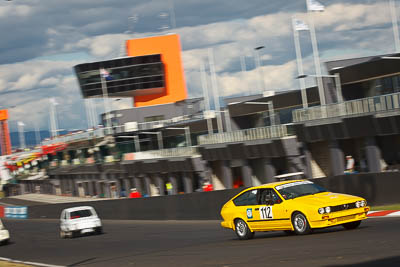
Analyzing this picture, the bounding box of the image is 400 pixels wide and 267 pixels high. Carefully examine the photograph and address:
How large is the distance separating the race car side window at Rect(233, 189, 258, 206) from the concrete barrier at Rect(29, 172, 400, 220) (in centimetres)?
647

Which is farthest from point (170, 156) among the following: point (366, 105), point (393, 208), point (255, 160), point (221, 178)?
point (393, 208)

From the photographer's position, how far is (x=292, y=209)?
1521cm

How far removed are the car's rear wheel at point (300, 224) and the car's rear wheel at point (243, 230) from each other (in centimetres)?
178

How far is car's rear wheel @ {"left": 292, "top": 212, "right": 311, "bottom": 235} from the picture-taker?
15.1 m

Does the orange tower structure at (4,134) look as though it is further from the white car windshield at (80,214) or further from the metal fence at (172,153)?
the white car windshield at (80,214)

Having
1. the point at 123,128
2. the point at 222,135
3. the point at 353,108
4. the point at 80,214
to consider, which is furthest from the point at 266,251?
the point at 123,128

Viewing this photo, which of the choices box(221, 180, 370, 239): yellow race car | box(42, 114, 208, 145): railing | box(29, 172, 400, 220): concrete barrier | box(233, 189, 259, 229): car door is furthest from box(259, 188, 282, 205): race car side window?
box(42, 114, 208, 145): railing

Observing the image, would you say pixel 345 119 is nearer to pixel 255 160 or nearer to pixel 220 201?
pixel 220 201

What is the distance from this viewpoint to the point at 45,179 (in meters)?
120

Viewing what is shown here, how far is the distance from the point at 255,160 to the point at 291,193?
3239cm

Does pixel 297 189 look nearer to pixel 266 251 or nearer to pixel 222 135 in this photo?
pixel 266 251

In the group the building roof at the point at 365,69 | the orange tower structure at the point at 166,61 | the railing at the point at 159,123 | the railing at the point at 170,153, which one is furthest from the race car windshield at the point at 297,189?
the orange tower structure at the point at 166,61

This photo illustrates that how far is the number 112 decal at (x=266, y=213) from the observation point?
52.2 feet

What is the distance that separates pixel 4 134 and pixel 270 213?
18257cm
